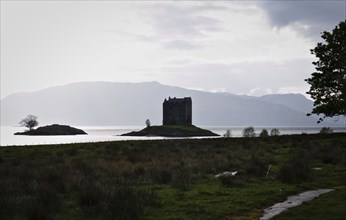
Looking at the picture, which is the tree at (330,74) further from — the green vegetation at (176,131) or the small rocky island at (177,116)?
the small rocky island at (177,116)

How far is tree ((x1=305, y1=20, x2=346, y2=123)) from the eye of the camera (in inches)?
2012

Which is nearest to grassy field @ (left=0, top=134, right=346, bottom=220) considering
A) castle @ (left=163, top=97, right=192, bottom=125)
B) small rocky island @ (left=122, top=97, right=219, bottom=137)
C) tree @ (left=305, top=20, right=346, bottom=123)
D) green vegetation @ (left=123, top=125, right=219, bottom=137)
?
tree @ (left=305, top=20, right=346, bottom=123)

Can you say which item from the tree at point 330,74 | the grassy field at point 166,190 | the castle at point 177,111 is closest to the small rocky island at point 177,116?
the castle at point 177,111

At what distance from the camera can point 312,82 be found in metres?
53.7

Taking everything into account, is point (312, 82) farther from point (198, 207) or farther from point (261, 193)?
point (198, 207)

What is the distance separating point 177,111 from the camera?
193 meters

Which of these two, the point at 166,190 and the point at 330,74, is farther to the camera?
the point at 330,74

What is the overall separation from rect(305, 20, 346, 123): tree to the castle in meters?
137

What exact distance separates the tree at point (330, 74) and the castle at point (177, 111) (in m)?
137

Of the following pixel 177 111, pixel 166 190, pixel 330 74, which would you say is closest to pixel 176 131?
pixel 177 111

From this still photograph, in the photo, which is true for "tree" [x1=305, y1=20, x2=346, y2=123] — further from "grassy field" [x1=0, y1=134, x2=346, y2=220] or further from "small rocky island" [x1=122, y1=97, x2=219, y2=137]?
"small rocky island" [x1=122, y1=97, x2=219, y2=137]

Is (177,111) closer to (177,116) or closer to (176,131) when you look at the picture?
(177,116)

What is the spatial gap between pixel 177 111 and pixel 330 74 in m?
142

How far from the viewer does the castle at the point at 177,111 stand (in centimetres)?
19075
